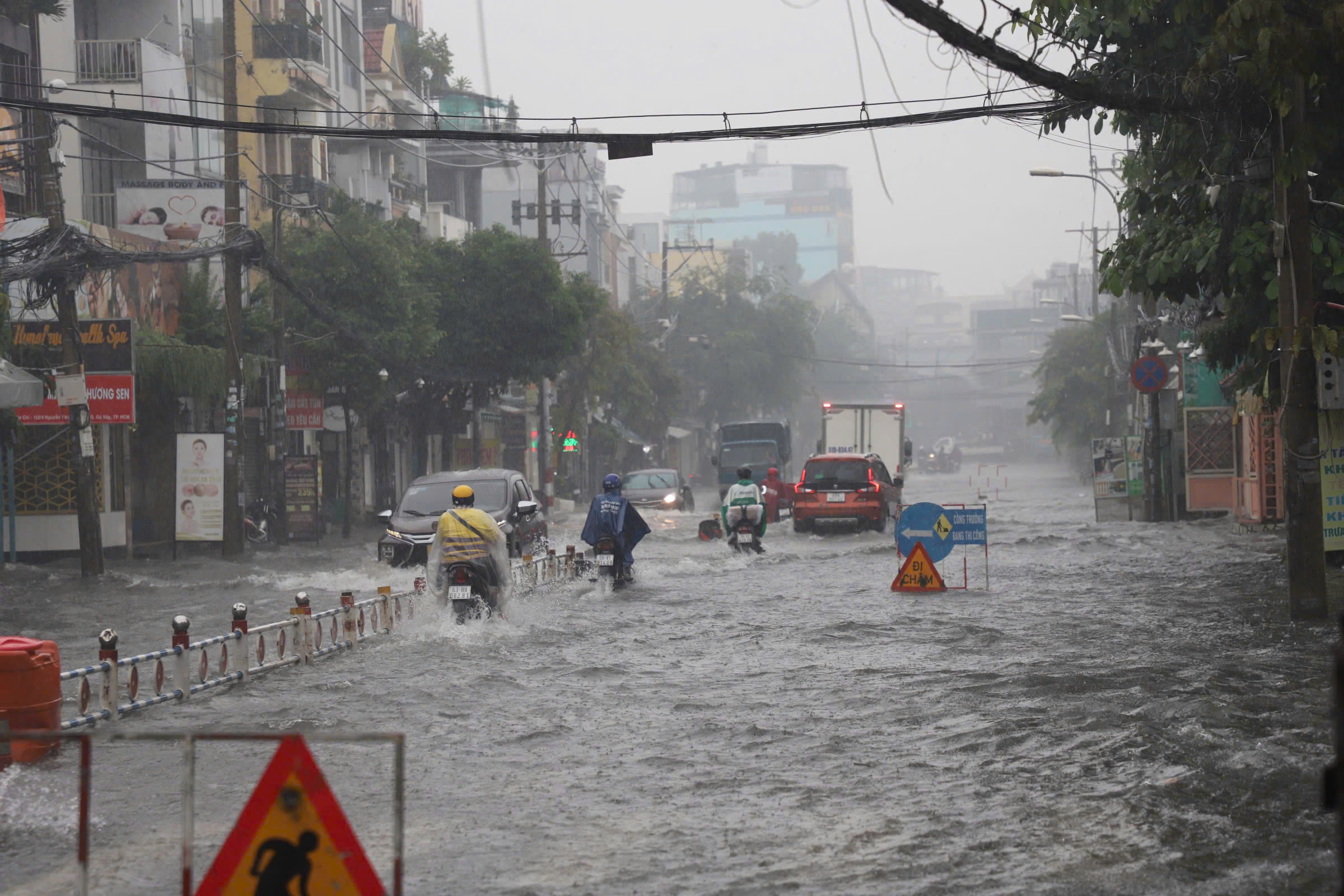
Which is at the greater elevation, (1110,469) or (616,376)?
(616,376)

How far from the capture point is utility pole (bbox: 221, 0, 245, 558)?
26.5 m

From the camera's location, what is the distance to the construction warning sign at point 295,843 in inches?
191

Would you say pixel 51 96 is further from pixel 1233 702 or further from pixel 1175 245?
pixel 1233 702

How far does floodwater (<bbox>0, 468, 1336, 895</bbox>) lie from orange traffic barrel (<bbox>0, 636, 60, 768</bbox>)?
0.20 metres

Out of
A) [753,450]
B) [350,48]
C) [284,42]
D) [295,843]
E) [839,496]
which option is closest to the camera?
[295,843]

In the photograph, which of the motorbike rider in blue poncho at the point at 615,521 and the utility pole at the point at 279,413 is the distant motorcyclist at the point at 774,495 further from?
the motorbike rider in blue poncho at the point at 615,521

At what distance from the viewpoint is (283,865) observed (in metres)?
4.91

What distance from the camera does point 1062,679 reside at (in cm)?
1219

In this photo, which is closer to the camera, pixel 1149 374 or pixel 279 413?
pixel 1149 374

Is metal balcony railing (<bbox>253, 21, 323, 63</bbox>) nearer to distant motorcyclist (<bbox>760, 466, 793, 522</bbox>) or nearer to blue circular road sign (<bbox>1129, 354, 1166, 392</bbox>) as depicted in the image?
distant motorcyclist (<bbox>760, 466, 793, 522</bbox>)

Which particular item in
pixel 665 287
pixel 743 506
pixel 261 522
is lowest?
pixel 261 522

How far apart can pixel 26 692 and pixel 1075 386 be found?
222 feet

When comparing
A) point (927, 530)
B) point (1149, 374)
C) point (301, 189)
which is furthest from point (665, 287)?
point (927, 530)

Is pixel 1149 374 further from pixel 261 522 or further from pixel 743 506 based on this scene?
pixel 261 522
